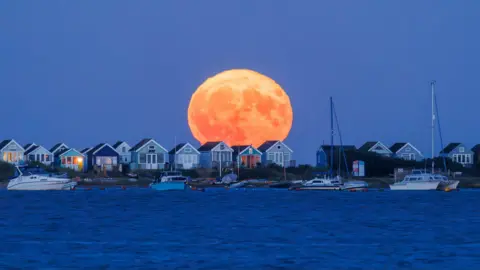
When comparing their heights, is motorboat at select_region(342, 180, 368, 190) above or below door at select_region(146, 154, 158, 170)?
below

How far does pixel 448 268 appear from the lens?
132 ft

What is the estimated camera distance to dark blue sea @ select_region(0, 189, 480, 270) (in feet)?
138

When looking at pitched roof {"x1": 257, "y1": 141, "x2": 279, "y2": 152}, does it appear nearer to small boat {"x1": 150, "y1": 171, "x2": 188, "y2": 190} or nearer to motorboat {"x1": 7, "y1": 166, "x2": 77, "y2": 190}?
small boat {"x1": 150, "y1": 171, "x2": 188, "y2": 190}

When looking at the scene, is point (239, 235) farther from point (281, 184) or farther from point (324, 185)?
point (281, 184)

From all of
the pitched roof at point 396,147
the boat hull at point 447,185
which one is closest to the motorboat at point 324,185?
the boat hull at point 447,185

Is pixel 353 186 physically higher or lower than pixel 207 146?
lower

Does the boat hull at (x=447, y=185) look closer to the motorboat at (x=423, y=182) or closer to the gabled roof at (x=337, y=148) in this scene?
the motorboat at (x=423, y=182)

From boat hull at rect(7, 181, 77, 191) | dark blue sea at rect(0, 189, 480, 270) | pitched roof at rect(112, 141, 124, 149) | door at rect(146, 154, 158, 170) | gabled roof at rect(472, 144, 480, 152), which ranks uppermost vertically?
pitched roof at rect(112, 141, 124, 149)

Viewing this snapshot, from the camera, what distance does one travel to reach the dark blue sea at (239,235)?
42000 millimetres

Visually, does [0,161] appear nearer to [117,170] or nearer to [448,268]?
[117,170]

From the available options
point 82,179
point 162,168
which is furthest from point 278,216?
point 162,168

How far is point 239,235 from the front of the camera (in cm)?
5391

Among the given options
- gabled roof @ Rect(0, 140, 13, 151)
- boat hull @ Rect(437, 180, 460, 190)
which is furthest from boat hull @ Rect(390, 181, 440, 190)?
gabled roof @ Rect(0, 140, 13, 151)

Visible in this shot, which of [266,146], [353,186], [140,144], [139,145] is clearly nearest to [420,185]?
[353,186]
